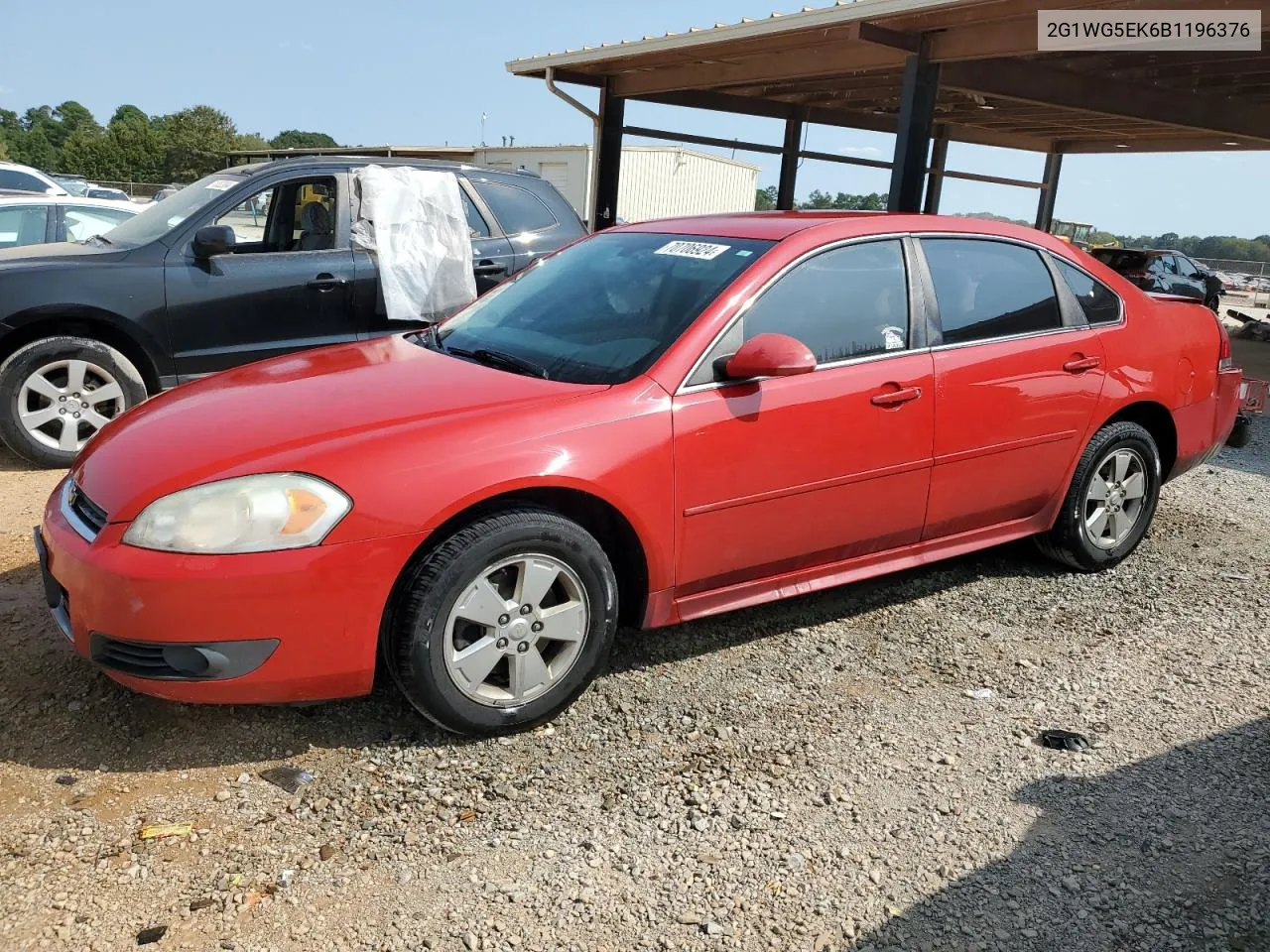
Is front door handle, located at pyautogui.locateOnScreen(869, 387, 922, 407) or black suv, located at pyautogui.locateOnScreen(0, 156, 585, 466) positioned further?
black suv, located at pyautogui.locateOnScreen(0, 156, 585, 466)

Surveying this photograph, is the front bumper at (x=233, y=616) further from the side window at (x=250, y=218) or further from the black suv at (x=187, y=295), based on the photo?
the side window at (x=250, y=218)

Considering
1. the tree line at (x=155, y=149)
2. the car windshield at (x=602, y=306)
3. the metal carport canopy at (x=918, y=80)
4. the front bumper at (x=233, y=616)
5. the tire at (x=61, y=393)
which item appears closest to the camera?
the front bumper at (x=233, y=616)

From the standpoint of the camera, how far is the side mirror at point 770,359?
3.16 m

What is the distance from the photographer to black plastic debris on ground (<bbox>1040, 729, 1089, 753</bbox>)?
317 centimetres

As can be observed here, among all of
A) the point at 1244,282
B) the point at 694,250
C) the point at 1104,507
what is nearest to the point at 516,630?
the point at 694,250

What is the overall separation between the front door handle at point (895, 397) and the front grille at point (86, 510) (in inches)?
101

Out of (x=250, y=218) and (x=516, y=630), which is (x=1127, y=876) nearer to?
(x=516, y=630)

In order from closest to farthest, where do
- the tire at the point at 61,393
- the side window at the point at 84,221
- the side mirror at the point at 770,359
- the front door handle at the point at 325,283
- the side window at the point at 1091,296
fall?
the side mirror at the point at 770,359
the side window at the point at 1091,296
the tire at the point at 61,393
the front door handle at the point at 325,283
the side window at the point at 84,221

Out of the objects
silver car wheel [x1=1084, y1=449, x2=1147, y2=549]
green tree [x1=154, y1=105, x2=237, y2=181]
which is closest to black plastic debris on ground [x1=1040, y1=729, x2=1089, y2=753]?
silver car wheel [x1=1084, y1=449, x2=1147, y2=549]

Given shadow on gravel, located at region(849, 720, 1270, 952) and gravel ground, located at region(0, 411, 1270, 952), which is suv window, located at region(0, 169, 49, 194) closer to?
gravel ground, located at region(0, 411, 1270, 952)

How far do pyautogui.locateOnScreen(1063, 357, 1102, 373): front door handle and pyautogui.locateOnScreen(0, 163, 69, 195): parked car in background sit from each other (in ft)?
44.2

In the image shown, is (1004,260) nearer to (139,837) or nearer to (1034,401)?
(1034,401)

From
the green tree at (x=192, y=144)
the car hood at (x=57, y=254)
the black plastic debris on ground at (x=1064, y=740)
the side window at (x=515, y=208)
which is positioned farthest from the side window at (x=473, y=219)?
the green tree at (x=192, y=144)

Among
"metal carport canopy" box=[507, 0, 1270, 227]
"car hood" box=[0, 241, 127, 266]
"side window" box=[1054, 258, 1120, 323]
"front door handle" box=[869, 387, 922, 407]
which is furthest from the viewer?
"metal carport canopy" box=[507, 0, 1270, 227]
